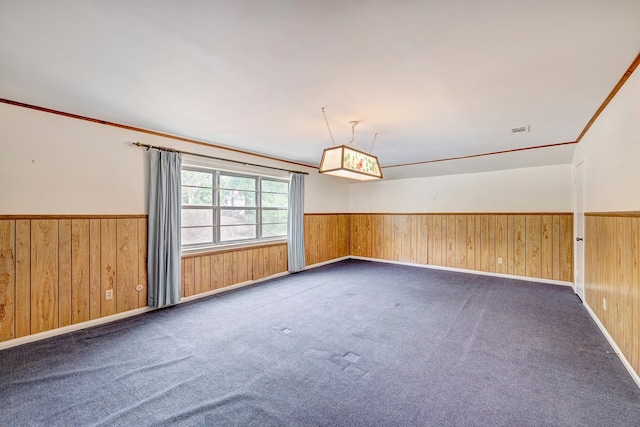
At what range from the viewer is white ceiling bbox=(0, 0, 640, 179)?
151cm

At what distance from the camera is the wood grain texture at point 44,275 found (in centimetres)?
285

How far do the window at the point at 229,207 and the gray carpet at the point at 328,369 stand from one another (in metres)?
1.23

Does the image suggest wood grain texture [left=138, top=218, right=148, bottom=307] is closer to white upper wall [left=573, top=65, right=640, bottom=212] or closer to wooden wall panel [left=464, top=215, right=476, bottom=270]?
white upper wall [left=573, top=65, right=640, bottom=212]

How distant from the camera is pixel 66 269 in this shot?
3045 millimetres

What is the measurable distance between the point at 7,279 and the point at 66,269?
0.43 m

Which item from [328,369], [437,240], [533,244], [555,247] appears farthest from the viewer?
[437,240]

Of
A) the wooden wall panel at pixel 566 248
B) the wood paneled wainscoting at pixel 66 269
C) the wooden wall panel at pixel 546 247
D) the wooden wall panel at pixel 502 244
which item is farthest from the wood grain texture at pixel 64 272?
the wooden wall panel at pixel 566 248

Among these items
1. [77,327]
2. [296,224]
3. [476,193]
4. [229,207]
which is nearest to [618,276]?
[476,193]

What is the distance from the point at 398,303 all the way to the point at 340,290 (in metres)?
1.03

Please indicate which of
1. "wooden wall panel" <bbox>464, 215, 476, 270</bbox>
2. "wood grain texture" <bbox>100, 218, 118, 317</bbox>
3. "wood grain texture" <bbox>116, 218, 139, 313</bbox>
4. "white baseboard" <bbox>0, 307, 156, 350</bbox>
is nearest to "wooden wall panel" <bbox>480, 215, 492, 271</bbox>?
"wooden wall panel" <bbox>464, 215, 476, 270</bbox>

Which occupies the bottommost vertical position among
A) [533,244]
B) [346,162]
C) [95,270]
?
[95,270]

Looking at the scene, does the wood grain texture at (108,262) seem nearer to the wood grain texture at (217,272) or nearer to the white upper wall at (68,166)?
the white upper wall at (68,166)

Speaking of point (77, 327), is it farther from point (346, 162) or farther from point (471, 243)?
point (471, 243)

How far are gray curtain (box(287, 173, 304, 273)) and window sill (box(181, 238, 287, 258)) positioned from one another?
235mm
